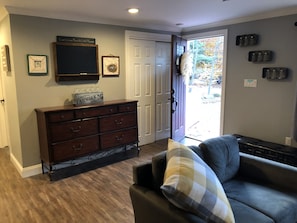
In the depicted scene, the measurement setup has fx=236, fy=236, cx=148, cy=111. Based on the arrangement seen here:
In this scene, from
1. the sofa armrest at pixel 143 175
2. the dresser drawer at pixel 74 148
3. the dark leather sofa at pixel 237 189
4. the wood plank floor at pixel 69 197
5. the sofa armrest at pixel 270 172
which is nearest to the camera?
the dark leather sofa at pixel 237 189

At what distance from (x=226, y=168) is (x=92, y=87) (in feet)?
8.29

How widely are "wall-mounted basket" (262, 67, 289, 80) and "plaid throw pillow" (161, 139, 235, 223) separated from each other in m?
2.59

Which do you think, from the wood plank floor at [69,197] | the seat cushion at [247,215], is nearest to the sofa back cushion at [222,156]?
the seat cushion at [247,215]

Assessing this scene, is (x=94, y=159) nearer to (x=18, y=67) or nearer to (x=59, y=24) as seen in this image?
(x=18, y=67)

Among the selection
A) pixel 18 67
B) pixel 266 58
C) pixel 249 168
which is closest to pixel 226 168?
pixel 249 168

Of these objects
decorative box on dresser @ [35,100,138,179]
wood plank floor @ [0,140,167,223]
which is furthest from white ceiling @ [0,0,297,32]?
wood plank floor @ [0,140,167,223]

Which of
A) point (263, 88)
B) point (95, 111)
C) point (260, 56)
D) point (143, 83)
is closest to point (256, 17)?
point (260, 56)

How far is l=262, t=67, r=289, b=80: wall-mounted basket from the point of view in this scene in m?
3.43

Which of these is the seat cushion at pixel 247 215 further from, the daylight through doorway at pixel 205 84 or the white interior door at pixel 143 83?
the daylight through doorway at pixel 205 84

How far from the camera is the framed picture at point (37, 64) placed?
128 inches

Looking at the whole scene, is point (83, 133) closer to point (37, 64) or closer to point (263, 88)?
point (37, 64)

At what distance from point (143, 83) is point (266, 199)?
10.4 feet

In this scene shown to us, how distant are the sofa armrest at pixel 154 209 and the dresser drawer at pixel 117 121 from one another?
198cm

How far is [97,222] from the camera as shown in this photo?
7.81 ft
